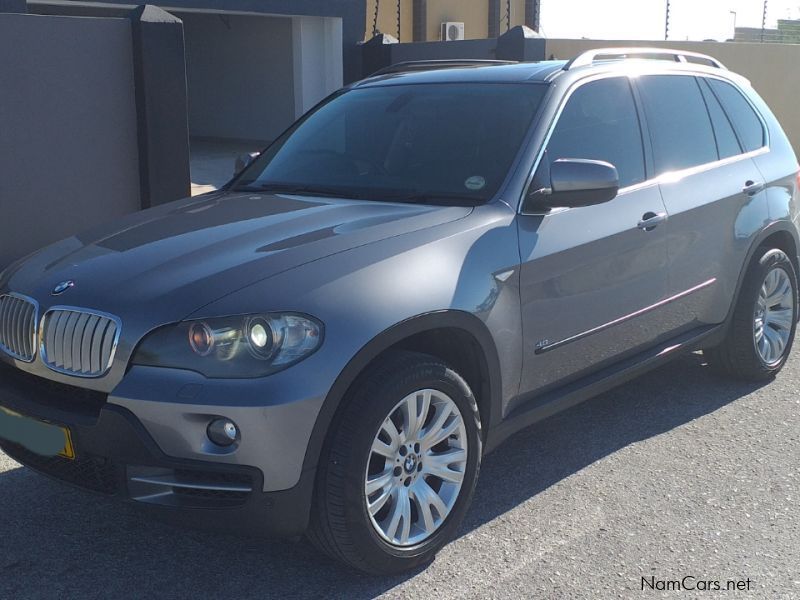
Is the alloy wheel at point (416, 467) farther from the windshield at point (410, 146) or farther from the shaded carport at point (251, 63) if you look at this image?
the shaded carport at point (251, 63)

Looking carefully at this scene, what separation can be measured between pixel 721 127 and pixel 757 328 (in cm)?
115

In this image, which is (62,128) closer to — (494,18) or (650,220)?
(650,220)

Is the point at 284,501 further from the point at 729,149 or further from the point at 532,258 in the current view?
the point at 729,149

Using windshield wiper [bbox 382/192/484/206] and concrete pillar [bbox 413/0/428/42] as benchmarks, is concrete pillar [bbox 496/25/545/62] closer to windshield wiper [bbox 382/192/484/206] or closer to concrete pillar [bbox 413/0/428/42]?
concrete pillar [bbox 413/0/428/42]

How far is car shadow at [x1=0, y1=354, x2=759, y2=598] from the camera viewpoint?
346cm

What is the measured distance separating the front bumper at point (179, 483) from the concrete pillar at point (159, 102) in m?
6.43

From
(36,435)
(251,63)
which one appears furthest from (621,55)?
(251,63)

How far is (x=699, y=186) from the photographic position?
16.6 feet

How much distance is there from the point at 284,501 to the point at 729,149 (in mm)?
3511

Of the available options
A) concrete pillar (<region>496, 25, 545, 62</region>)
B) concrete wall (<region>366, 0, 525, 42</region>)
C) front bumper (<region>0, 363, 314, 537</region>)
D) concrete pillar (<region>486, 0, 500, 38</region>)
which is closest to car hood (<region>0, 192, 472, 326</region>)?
front bumper (<region>0, 363, 314, 537</region>)

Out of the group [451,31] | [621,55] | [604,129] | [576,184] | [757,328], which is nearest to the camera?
[576,184]

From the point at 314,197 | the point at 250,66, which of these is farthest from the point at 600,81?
the point at 250,66

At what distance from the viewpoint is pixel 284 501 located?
314 cm

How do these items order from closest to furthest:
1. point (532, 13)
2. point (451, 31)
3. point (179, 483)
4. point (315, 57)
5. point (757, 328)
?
point (179, 483) < point (757, 328) < point (315, 57) < point (451, 31) < point (532, 13)
